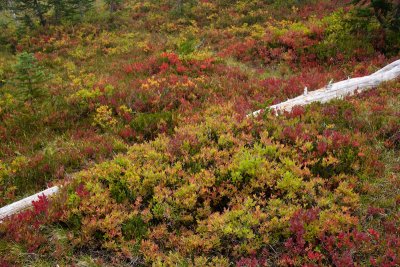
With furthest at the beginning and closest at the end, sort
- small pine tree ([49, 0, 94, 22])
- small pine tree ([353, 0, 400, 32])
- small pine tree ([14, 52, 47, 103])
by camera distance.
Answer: small pine tree ([49, 0, 94, 22]) → small pine tree ([353, 0, 400, 32]) → small pine tree ([14, 52, 47, 103])

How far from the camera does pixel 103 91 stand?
12141mm

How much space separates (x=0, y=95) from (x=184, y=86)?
786 cm

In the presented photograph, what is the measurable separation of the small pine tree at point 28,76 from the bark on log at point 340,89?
7748 millimetres

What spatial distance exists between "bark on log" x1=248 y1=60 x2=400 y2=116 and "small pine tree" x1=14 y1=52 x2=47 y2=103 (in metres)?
7.75

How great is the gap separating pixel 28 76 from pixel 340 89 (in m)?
9.98

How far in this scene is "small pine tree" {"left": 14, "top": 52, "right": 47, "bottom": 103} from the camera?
1050 cm

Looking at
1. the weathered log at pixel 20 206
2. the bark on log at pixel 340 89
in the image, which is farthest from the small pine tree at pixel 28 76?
the bark on log at pixel 340 89

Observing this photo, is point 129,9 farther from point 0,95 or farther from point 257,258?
point 257,258

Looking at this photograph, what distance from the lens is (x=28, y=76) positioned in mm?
10852

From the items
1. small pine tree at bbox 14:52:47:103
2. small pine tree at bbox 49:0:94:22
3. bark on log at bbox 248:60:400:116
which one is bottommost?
bark on log at bbox 248:60:400:116

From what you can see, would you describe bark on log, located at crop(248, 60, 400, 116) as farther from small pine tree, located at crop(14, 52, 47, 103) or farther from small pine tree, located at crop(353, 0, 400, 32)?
small pine tree, located at crop(14, 52, 47, 103)

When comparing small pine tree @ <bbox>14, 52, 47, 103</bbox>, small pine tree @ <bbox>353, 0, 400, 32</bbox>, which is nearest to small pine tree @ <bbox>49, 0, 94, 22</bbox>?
small pine tree @ <bbox>14, 52, 47, 103</bbox>

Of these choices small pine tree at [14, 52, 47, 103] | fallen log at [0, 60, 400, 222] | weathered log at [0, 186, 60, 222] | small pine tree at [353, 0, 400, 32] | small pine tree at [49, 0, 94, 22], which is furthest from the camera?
small pine tree at [49, 0, 94, 22]

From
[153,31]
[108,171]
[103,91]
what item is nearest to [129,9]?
[153,31]
